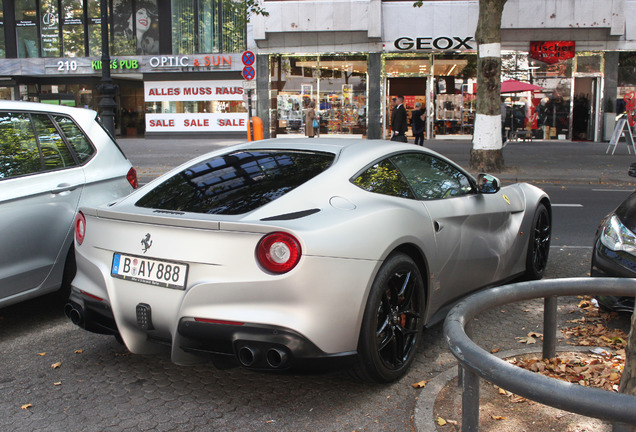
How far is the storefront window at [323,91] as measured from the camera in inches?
1040

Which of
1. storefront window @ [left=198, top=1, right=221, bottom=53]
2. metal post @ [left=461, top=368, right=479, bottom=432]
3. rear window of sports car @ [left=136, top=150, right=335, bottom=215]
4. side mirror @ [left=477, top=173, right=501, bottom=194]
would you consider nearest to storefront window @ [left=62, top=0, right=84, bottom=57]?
storefront window @ [left=198, top=1, right=221, bottom=53]

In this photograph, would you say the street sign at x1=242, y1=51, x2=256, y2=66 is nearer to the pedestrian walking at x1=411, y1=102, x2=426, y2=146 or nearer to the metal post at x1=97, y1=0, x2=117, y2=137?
the metal post at x1=97, y1=0, x2=117, y2=137

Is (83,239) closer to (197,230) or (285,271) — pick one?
(197,230)

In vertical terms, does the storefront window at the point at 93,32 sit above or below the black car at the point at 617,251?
above

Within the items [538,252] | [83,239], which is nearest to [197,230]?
[83,239]

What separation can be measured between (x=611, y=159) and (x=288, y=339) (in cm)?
1734

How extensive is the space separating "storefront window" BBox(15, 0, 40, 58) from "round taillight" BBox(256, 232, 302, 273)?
35073 mm

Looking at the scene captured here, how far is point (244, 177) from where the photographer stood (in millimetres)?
3918

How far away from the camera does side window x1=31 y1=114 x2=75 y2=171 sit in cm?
494

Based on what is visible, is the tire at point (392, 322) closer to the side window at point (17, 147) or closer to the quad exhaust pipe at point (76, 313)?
the quad exhaust pipe at point (76, 313)

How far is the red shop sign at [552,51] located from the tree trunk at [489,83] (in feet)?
39.8

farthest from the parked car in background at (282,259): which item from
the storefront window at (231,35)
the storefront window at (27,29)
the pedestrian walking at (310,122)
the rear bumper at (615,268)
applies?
the storefront window at (27,29)

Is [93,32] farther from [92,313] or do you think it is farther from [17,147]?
[92,313]

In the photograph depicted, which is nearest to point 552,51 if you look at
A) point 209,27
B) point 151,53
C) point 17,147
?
point 209,27
